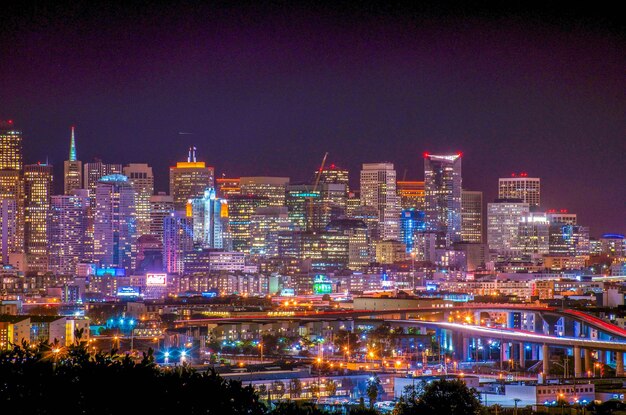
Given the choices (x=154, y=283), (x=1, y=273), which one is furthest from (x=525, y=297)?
(x=1, y=273)

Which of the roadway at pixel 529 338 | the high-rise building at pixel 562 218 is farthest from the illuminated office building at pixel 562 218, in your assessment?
the roadway at pixel 529 338

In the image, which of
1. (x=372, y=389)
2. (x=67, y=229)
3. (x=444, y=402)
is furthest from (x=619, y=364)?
(x=67, y=229)

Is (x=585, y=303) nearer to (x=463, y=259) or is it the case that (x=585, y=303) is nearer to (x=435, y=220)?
(x=463, y=259)

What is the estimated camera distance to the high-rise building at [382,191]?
155 meters

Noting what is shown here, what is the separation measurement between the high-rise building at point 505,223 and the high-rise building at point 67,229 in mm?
41253

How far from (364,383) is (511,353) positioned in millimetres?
23995

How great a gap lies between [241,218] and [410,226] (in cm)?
1730

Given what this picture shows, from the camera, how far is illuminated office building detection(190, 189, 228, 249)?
14200cm

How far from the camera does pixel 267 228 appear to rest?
14488 centimetres

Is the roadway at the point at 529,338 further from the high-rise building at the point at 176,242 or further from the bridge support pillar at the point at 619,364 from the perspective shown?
the high-rise building at the point at 176,242

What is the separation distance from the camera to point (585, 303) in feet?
302

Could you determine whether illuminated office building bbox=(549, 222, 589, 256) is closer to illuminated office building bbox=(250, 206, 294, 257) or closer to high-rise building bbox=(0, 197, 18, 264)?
illuminated office building bbox=(250, 206, 294, 257)

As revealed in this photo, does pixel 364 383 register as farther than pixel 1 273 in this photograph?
No

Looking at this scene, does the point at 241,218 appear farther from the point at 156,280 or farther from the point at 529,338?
Answer: the point at 529,338
